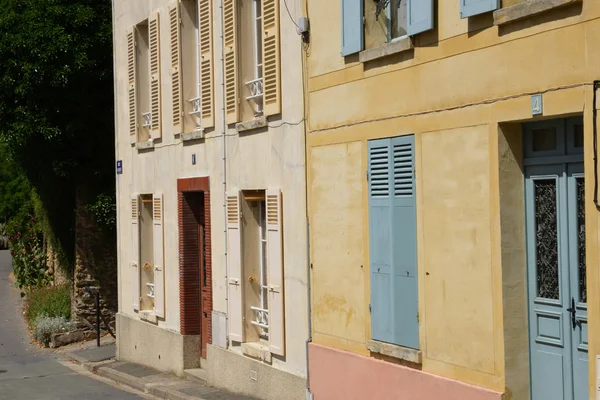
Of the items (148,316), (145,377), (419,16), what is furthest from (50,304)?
(419,16)

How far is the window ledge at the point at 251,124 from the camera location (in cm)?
1236

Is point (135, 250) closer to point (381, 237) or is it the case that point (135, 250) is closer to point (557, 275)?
point (381, 237)

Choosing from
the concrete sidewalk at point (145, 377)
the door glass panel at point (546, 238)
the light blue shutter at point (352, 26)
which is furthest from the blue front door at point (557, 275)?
the concrete sidewalk at point (145, 377)

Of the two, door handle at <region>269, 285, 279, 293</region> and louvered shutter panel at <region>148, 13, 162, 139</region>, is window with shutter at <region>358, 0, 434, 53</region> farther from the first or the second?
louvered shutter panel at <region>148, 13, 162, 139</region>

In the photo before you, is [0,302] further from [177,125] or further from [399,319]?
[399,319]

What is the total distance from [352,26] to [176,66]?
5.74 metres

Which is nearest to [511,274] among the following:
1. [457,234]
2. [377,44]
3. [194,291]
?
[457,234]

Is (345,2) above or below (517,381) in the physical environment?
above

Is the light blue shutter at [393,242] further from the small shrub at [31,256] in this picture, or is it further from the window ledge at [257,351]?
the small shrub at [31,256]

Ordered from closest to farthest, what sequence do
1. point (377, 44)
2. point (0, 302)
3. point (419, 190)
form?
point (419, 190), point (377, 44), point (0, 302)

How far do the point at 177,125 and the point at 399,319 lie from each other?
674 cm

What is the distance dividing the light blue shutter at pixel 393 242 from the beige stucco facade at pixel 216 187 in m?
1.60

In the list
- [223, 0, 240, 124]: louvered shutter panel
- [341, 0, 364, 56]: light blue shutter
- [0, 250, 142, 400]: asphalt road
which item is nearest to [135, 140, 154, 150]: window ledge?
[223, 0, 240, 124]: louvered shutter panel

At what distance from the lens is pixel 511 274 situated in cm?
815
